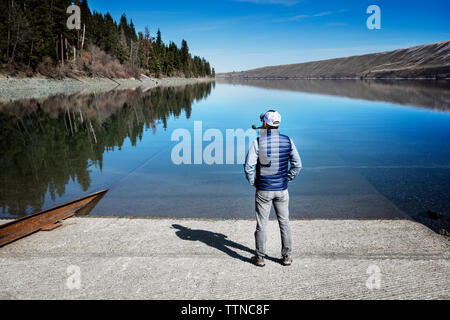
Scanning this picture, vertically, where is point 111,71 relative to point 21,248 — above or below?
above

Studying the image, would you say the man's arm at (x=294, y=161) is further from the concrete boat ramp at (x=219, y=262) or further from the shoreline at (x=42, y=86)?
the shoreline at (x=42, y=86)

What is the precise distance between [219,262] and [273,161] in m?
1.61

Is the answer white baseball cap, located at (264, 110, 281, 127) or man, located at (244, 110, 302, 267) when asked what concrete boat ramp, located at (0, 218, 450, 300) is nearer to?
man, located at (244, 110, 302, 267)

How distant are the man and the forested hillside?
5141 centimetres

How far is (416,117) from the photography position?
2333 centimetres

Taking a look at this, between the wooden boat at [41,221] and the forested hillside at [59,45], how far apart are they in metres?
47.6

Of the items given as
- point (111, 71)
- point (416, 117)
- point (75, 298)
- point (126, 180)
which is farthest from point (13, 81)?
point (75, 298)

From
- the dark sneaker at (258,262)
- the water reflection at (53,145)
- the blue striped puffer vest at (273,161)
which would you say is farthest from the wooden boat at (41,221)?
the blue striped puffer vest at (273,161)

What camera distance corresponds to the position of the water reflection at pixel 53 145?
8.62m

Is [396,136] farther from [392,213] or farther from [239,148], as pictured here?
[392,213]

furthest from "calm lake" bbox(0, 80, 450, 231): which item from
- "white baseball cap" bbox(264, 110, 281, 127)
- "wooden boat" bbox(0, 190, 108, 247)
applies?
"white baseball cap" bbox(264, 110, 281, 127)

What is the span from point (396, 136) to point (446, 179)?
7664 millimetres
